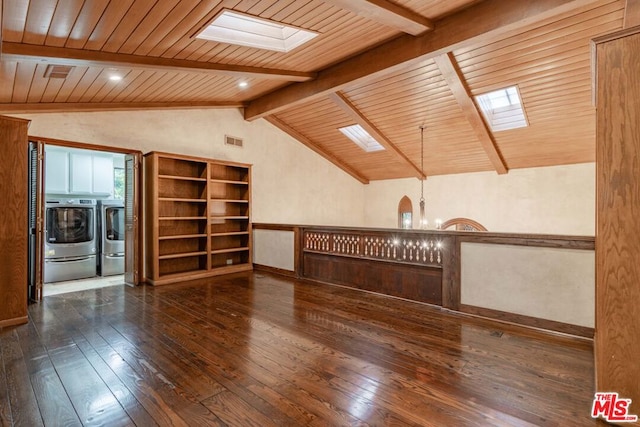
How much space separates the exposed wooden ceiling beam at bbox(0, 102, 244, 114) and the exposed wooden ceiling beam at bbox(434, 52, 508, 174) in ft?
12.7

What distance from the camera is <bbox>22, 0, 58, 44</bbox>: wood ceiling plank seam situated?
7.61ft

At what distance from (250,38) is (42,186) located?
10.7 ft

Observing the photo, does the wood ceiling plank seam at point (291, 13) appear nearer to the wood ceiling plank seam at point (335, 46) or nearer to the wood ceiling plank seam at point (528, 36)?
the wood ceiling plank seam at point (335, 46)

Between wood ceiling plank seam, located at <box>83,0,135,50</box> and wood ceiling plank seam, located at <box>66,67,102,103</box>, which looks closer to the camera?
wood ceiling plank seam, located at <box>83,0,135,50</box>

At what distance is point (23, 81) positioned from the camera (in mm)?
3521

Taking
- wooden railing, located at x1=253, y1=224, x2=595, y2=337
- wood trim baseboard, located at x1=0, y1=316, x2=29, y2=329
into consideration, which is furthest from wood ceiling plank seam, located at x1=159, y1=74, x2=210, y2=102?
wood trim baseboard, located at x1=0, y1=316, x2=29, y2=329

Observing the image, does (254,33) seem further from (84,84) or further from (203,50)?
(84,84)

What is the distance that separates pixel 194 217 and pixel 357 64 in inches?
138

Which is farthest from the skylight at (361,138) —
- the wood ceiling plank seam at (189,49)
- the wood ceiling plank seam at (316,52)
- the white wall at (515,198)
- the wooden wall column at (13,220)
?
the wooden wall column at (13,220)

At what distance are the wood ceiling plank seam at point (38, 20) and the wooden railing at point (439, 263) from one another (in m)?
3.79

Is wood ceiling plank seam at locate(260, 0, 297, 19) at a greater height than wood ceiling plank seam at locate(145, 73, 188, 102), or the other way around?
wood ceiling plank seam at locate(260, 0, 297, 19)

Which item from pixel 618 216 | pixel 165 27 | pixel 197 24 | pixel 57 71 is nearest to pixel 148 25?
pixel 165 27

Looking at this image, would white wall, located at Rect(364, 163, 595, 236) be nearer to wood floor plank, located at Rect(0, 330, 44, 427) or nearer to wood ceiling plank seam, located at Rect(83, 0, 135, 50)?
wood ceiling plank seam, located at Rect(83, 0, 135, 50)

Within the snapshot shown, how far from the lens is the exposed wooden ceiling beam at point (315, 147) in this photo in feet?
24.1
